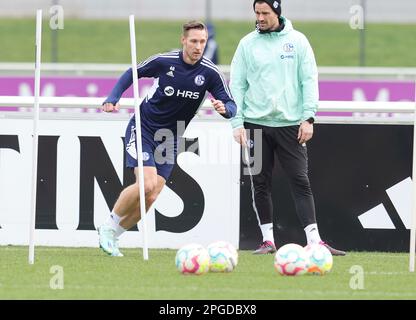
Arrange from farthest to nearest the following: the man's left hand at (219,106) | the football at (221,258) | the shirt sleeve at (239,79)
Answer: the shirt sleeve at (239,79)
the man's left hand at (219,106)
the football at (221,258)

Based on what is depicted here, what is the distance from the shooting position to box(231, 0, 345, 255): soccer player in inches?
468

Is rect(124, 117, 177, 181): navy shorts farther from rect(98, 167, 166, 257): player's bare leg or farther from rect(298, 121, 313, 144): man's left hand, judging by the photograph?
rect(298, 121, 313, 144): man's left hand

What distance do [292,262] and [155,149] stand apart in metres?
2.29

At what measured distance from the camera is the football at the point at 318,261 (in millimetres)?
10227

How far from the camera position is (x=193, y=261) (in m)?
10.2

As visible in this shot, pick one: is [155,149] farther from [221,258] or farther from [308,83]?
[221,258]

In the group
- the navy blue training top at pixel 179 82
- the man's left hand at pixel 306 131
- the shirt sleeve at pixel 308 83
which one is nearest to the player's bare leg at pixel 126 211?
the navy blue training top at pixel 179 82

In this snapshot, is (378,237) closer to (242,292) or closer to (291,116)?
(291,116)

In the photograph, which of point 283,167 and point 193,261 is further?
point 283,167

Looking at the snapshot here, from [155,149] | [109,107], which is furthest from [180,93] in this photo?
[109,107]

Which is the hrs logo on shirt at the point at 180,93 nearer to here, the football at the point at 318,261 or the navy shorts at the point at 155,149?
the navy shorts at the point at 155,149

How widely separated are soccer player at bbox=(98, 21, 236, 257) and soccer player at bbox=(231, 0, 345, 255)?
0.37 metres
